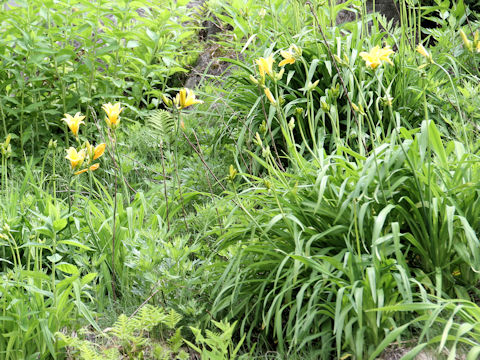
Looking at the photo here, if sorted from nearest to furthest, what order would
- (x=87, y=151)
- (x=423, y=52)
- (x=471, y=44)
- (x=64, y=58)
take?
(x=423, y=52), (x=471, y=44), (x=87, y=151), (x=64, y=58)

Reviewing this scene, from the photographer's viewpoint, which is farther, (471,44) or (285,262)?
(285,262)

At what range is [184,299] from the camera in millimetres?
2275

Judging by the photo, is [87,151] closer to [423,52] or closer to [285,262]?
[285,262]

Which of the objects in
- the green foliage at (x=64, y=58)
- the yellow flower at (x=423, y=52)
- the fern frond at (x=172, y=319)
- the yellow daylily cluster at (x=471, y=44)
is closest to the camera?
the yellow flower at (x=423, y=52)

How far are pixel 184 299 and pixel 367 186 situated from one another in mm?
907

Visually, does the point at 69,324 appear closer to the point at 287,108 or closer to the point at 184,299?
the point at 184,299

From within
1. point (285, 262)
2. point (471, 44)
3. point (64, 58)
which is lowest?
point (285, 262)

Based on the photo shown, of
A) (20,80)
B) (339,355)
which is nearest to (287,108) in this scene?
(339,355)

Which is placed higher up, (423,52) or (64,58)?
(423,52)

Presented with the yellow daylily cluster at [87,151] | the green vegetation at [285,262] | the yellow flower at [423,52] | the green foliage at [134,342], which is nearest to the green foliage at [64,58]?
the green vegetation at [285,262]

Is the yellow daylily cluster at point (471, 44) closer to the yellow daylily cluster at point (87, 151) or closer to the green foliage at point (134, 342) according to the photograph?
the yellow daylily cluster at point (87, 151)

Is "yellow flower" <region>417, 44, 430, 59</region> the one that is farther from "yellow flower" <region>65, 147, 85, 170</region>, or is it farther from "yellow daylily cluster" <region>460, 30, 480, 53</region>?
"yellow flower" <region>65, 147, 85, 170</region>

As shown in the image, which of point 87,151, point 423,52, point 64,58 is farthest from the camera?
point 64,58

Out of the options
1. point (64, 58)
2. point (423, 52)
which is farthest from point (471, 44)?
point (64, 58)
